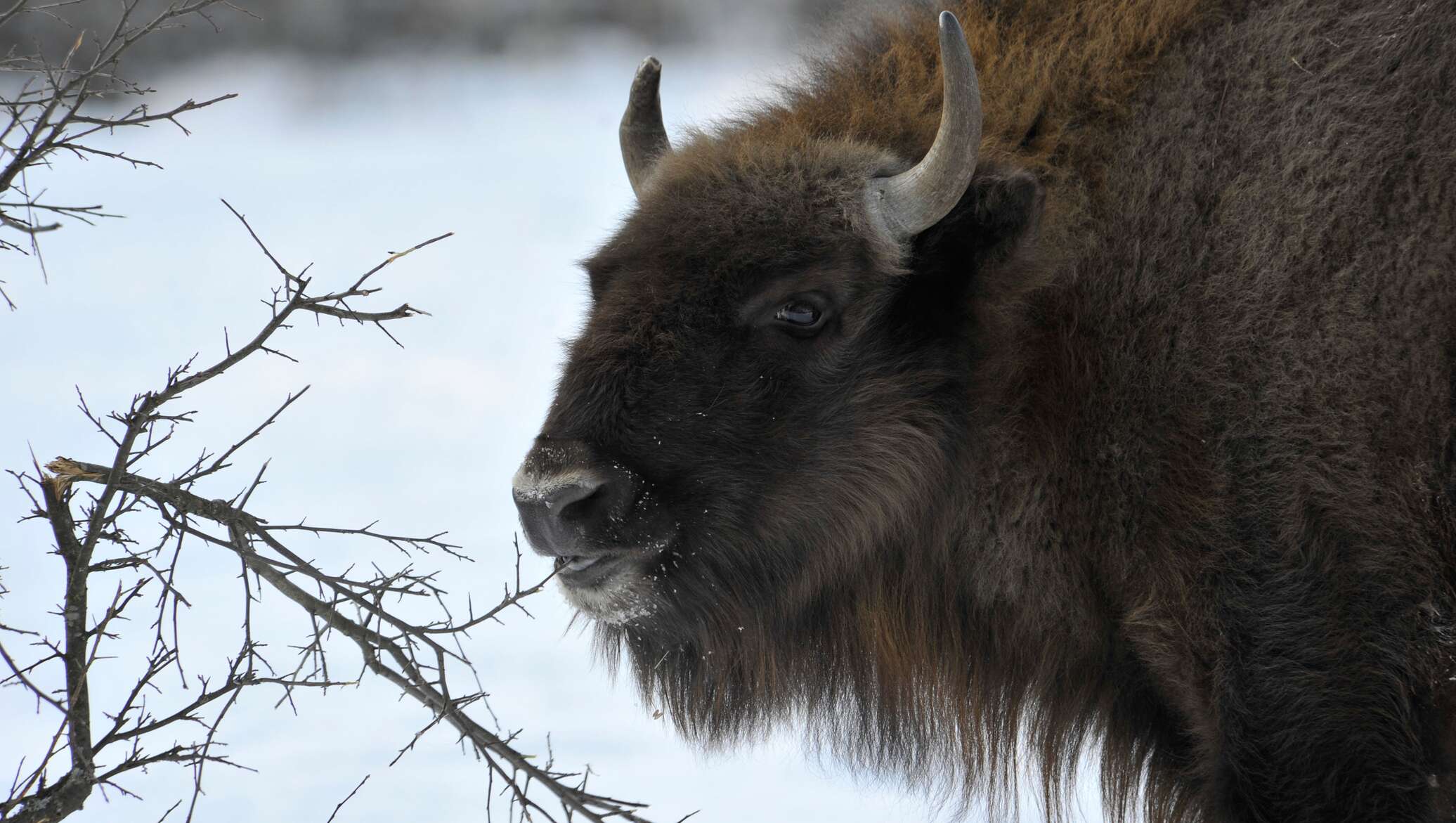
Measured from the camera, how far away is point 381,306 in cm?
827

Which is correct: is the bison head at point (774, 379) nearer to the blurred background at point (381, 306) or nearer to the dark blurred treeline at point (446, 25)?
the blurred background at point (381, 306)

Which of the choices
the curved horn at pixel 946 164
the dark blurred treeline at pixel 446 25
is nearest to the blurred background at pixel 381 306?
the dark blurred treeline at pixel 446 25

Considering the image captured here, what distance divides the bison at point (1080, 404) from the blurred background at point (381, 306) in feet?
1.60

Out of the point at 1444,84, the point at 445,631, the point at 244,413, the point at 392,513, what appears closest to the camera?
the point at 445,631

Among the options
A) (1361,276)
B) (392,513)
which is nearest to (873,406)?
(1361,276)

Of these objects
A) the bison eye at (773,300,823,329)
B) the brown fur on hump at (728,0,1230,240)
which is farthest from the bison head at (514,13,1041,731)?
the brown fur on hump at (728,0,1230,240)

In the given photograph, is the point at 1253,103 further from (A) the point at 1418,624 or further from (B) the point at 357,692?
(B) the point at 357,692

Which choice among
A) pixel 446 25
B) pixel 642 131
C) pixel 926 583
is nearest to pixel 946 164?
pixel 926 583

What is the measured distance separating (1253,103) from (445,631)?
2.41 metres

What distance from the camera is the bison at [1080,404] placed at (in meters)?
2.99

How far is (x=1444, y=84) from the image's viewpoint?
3084 mm

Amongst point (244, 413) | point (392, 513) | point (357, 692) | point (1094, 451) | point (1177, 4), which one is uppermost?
point (244, 413)

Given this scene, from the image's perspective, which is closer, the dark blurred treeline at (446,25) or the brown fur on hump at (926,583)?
the brown fur on hump at (926,583)

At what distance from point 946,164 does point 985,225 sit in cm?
25
